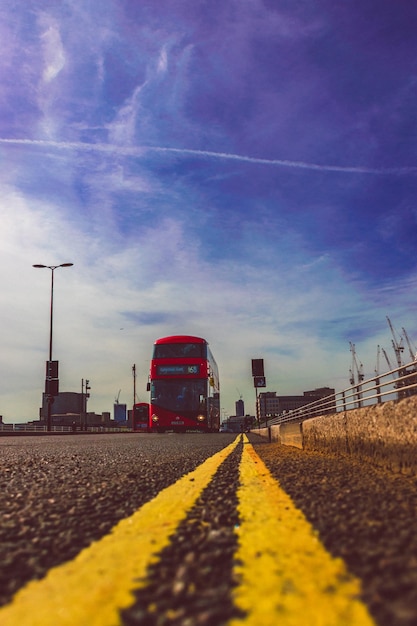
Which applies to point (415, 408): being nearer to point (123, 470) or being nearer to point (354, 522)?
point (354, 522)

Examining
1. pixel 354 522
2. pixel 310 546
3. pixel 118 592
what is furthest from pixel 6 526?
pixel 354 522

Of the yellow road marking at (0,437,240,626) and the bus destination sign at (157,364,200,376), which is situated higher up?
the bus destination sign at (157,364,200,376)

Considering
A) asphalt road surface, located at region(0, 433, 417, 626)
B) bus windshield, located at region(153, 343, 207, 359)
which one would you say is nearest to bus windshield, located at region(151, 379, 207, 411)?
bus windshield, located at region(153, 343, 207, 359)

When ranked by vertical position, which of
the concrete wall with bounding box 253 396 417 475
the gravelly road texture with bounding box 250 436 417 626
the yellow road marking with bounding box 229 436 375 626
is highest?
the concrete wall with bounding box 253 396 417 475

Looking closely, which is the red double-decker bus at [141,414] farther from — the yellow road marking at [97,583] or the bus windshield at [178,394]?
the yellow road marking at [97,583]

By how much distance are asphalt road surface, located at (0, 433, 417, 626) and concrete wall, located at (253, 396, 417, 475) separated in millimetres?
549

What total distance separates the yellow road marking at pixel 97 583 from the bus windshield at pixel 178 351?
64.4ft

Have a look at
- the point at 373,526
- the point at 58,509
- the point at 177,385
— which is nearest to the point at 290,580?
the point at 373,526

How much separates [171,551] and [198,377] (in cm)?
2029

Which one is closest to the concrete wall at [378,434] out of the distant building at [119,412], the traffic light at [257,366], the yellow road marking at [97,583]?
the yellow road marking at [97,583]

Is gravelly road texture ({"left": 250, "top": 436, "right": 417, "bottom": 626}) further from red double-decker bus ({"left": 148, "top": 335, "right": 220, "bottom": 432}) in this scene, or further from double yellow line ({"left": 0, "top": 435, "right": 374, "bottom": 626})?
red double-decker bus ({"left": 148, "top": 335, "right": 220, "bottom": 432})

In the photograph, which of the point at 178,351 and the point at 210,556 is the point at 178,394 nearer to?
the point at 178,351

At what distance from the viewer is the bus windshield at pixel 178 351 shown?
70.6ft

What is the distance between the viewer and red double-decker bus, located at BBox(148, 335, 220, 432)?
21484 mm
